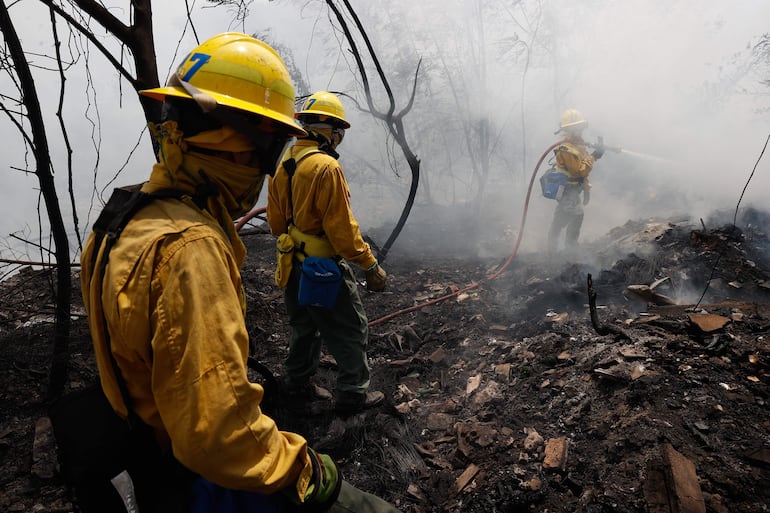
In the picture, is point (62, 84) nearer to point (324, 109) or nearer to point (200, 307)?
Result: point (324, 109)

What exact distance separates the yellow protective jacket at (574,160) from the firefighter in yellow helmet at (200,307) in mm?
6669

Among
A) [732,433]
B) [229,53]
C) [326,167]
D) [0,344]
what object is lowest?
[0,344]

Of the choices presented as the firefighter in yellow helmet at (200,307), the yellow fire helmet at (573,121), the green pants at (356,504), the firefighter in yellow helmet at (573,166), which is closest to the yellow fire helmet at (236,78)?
the firefighter in yellow helmet at (200,307)

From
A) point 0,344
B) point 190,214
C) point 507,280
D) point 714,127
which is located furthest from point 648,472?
point 714,127

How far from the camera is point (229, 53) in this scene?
1.40 m

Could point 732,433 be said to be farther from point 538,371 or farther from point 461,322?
point 461,322

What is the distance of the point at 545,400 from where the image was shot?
3164mm

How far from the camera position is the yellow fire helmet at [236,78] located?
1.35m

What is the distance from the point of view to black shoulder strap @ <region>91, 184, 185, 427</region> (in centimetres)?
108

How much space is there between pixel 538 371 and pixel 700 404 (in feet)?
3.91

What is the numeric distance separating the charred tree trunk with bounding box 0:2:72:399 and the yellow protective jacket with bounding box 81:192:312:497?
6.55ft

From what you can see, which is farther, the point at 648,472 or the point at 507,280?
the point at 507,280

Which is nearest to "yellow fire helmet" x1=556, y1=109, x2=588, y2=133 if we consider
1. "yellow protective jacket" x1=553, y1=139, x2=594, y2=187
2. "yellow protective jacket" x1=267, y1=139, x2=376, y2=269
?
"yellow protective jacket" x1=553, y1=139, x2=594, y2=187

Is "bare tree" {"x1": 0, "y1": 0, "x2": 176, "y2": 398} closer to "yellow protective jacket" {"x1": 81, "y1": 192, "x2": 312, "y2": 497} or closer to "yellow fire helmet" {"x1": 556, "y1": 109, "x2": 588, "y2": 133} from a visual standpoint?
"yellow protective jacket" {"x1": 81, "y1": 192, "x2": 312, "y2": 497}
